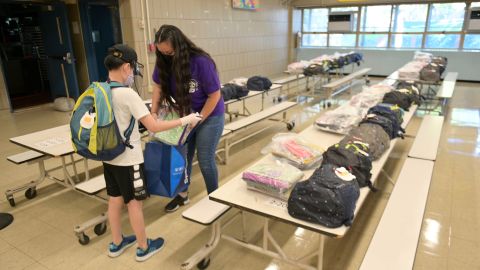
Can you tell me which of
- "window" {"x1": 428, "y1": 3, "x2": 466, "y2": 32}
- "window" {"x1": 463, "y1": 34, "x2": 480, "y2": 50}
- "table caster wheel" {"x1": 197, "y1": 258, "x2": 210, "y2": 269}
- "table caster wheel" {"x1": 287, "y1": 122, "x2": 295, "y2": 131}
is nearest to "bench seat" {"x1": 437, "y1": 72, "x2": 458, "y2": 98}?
"table caster wheel" {"x1": 287, "y1": 122, "x2": 295, "y2": 131}

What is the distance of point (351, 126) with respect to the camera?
287cm

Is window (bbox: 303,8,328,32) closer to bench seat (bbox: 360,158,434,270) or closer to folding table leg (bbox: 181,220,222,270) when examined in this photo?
bench seat (bbox: 360,158,434,270)

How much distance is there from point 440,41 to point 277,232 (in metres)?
9.25

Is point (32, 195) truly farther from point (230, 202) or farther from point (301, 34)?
point (301, 34)

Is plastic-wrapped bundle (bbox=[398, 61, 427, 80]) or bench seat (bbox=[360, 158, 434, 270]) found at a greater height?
plastic-wrapped bundle (bbox=[398, 61, 427, 80])

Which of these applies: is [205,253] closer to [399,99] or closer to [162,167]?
[162,167]

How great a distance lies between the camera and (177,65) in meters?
2.17

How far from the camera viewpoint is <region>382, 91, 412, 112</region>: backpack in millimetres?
3760

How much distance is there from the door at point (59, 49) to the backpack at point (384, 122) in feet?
18.5

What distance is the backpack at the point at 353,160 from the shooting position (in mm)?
1962

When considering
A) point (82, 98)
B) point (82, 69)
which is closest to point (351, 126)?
point (82, 98)

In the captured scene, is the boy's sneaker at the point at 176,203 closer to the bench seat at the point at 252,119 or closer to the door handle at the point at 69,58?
the bench seat at the point at 252,119

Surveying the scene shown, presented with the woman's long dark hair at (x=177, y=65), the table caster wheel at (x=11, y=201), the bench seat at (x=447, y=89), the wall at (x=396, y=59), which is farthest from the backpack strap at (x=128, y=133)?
the wall at (x=396, y=59)

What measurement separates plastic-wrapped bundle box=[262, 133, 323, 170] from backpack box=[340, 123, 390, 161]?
219 millimetres
